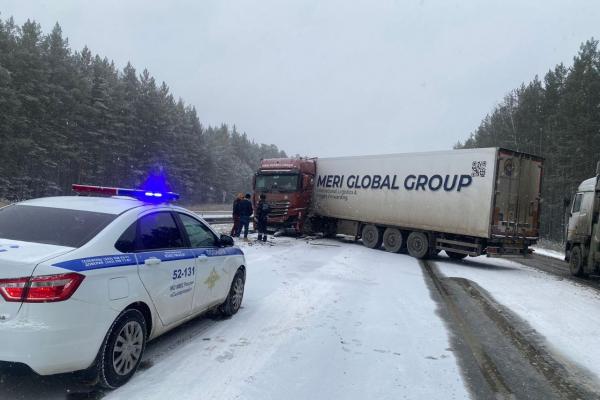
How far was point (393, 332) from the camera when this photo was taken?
19.4ft

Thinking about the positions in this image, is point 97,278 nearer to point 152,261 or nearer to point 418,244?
point 152,261

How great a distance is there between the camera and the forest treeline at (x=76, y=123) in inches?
1417

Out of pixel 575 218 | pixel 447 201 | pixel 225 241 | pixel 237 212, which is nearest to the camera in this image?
pixel 225 241

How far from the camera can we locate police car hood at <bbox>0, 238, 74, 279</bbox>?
320 centimetres

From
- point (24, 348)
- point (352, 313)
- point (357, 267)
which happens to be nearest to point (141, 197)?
point (24, 348)

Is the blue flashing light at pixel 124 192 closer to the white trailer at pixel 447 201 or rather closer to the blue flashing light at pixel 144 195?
the blue flashing light at pixel 144 195

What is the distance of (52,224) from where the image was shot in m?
4.00

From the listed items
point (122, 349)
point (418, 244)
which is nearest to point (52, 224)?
point (122, 349)

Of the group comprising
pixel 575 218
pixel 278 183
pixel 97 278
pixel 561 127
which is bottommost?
pixel 97 278

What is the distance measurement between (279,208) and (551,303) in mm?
11906

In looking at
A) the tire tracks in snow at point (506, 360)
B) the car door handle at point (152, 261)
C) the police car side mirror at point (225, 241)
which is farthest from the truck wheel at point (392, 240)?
the car door handle at point (152, 261)

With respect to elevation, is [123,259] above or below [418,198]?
below

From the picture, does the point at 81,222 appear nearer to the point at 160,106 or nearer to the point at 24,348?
the point at 24,348

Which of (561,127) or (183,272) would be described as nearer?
(183,272)
